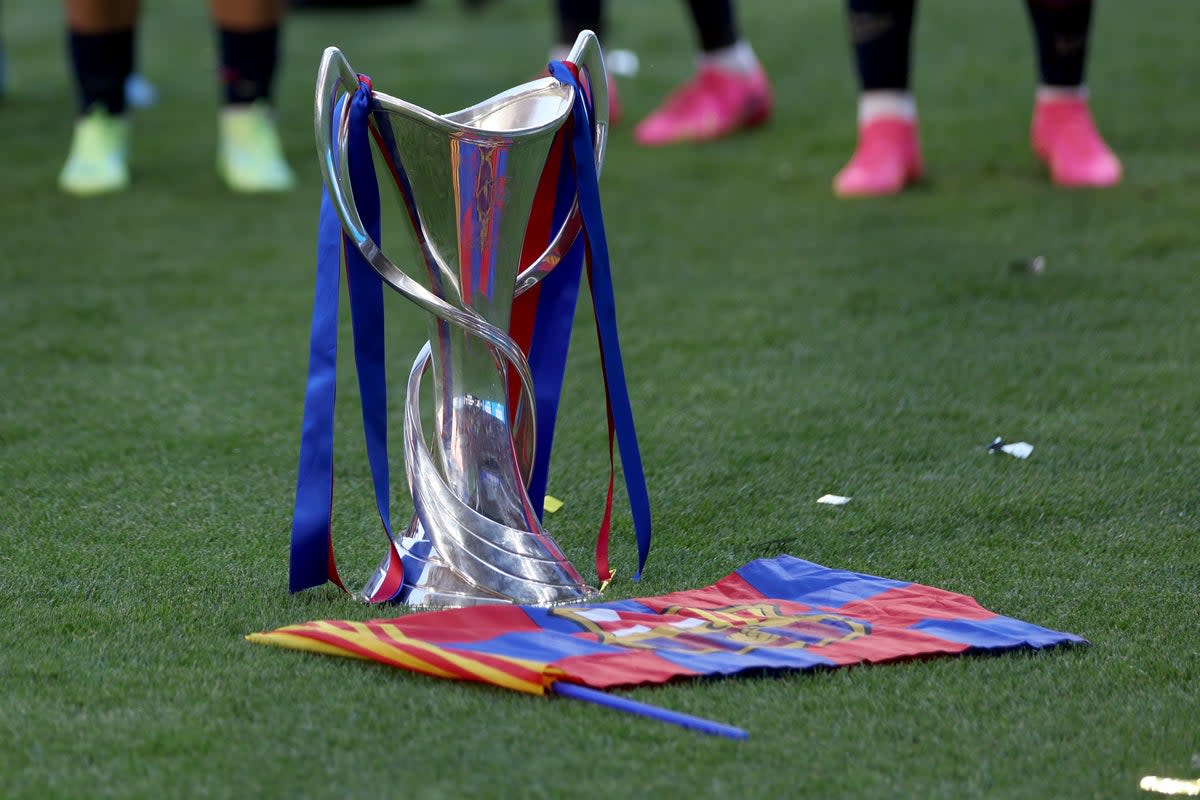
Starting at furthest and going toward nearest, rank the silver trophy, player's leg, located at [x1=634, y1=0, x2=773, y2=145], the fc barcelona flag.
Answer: player's leg, located at [x1=634, y1=0, x2=773, y2=145]
the silver trophy
the fc barcelona flag

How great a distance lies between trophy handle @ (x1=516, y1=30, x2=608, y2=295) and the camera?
1580 millimetres

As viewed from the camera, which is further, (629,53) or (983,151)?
(629,53)

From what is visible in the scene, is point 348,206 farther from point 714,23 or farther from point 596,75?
point 714,23

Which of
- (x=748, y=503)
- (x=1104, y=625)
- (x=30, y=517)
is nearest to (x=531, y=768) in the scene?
(x=1104, y=625)

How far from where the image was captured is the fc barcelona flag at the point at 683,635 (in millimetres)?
1312

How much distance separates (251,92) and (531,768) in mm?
2657

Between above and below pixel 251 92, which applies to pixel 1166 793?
below

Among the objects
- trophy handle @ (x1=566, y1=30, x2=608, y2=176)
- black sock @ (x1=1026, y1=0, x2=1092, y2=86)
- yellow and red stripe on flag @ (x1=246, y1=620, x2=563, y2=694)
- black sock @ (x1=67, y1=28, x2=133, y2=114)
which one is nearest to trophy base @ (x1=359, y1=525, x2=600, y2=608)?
yellow and red stripe on flag @ (x1=246, y1=620, x2=563, y2=694)

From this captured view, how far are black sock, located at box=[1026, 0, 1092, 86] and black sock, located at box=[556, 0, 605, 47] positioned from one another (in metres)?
1.06

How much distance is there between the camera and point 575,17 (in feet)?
12.7

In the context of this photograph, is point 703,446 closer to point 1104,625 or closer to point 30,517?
point 1104,625

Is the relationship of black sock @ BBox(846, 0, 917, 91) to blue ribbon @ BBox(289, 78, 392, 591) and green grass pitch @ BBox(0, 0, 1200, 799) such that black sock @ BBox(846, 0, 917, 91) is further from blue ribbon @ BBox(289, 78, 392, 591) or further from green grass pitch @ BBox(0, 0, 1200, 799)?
blue ribbon @ BBox(289, 78, 392, 591)

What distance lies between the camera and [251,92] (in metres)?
3.54

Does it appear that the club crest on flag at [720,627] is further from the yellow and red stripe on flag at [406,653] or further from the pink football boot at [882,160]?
the pink football boot at [882,160]
